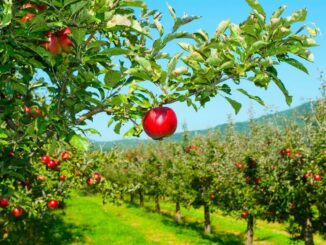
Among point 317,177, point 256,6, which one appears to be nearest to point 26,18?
point 256,6

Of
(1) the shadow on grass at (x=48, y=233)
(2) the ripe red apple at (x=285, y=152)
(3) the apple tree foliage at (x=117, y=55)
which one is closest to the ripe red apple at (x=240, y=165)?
(2) the ripe red apple at (x=285, y=152)

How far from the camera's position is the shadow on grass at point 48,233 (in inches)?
643

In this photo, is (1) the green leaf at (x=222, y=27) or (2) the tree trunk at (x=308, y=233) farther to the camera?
(2) the tree trunk at (x=308, y=233)

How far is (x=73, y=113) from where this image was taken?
3.06 meters

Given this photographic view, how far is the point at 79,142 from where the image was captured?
272 cm

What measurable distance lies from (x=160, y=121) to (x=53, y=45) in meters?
0.83

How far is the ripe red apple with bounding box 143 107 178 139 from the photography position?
9.18 ft

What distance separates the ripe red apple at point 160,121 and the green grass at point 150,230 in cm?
1734

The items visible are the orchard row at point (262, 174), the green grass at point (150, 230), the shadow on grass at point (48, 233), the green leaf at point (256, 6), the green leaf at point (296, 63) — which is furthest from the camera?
the green grass at point (150, 230)

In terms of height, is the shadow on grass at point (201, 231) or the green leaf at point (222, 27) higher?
the green leaf at point (222, 27)

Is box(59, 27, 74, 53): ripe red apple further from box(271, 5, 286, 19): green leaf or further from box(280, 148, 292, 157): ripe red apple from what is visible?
box(280, 148, 292, 157): ripe red apple

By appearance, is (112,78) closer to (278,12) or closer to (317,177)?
(278,12)

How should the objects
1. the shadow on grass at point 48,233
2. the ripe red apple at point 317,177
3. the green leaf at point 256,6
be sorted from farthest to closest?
the shadow on grass at point 48,233
the ripe red apple at point 317,177
the green leaf at point 256,6

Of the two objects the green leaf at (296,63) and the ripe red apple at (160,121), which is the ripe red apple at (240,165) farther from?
the green leaf at (296,63)
